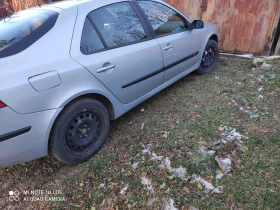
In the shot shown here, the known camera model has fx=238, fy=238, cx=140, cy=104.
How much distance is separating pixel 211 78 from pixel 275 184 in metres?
2.55

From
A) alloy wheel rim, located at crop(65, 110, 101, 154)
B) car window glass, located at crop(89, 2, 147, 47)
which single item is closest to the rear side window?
car window glass, located at crop(89, 2, 147, 47)

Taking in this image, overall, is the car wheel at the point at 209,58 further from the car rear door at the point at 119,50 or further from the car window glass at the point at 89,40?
the car window glass at the point at 89,40

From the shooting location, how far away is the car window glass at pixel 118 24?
8.43ft

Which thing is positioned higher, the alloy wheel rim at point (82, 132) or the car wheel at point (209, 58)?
the alloy wheel rim at point (82, 132)

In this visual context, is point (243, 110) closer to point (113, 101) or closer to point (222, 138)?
point (222, 138)

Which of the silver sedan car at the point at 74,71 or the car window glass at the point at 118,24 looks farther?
the car window glass at the point at 118,24

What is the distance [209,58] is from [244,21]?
1.48m

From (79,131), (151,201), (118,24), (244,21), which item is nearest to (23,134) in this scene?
(79,131)

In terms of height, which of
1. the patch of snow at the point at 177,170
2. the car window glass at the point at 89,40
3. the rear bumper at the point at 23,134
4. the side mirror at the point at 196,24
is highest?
the car window glass at the point at 89,40

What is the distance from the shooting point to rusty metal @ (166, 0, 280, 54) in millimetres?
4965

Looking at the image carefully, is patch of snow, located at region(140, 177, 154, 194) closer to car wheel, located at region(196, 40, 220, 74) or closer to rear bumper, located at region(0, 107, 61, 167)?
rear bumper, located at region(0, 107, 61, 167)

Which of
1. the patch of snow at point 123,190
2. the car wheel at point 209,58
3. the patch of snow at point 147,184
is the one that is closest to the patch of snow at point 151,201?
the patch of snow at point 147,184

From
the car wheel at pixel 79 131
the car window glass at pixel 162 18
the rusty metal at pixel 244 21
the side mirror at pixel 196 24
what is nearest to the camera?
the car wheel at pixel 79 131

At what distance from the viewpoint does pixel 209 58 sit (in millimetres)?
4539
